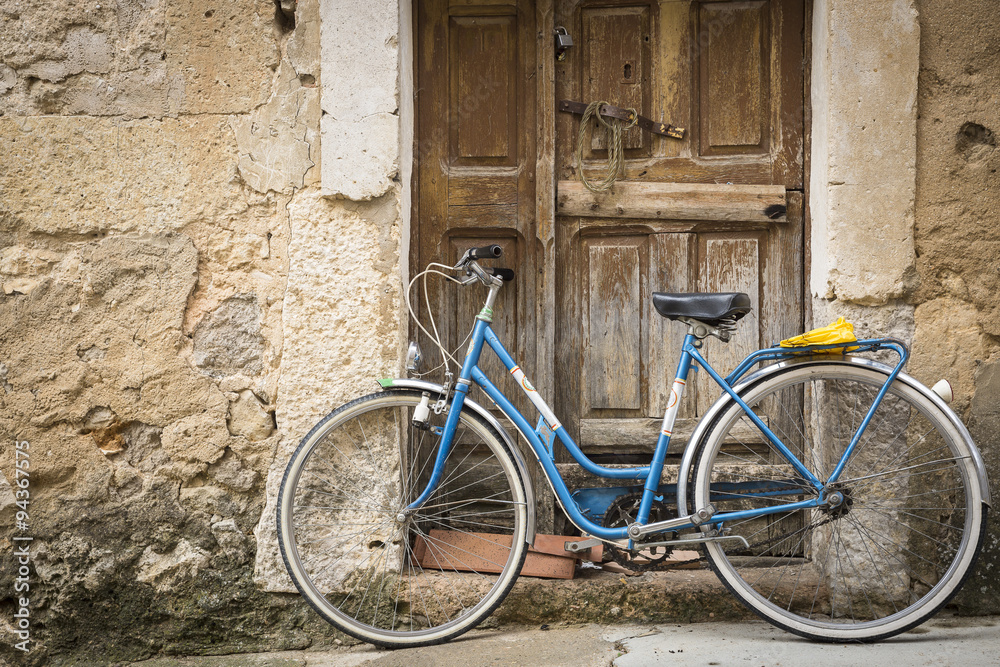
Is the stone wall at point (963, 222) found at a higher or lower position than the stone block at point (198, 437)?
higher

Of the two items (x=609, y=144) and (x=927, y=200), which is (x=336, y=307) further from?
(x=927, y=200)

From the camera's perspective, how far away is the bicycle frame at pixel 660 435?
6.94 ft

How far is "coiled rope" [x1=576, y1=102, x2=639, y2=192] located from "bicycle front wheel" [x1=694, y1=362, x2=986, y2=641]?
971 millimetres

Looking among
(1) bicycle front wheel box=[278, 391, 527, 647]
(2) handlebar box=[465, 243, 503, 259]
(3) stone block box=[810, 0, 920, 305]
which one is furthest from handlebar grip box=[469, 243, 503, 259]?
(3) stone block box=[810, 0, 920, 305]

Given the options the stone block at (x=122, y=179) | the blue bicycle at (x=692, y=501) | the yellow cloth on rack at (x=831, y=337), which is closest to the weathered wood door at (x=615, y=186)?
the blue bicycle at (x=692, y=501)

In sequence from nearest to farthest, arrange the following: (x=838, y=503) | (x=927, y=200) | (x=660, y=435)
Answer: (x=838, y=503), (x=660, y=435), (x=927, y=200)

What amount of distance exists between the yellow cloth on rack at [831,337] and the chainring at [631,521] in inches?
27.2

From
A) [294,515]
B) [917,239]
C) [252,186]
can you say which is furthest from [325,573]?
[917,239]

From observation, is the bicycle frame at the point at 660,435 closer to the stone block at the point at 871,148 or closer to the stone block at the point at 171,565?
the stone block at the point at 871,148

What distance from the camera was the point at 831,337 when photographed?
6.86ft

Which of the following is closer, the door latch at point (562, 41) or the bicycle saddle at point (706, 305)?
the bicycle saddle at point (706, 305)

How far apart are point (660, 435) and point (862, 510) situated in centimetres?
79

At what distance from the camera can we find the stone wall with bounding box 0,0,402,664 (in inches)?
93.3

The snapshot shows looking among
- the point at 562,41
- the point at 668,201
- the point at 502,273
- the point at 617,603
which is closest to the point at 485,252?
the point at 502,273
